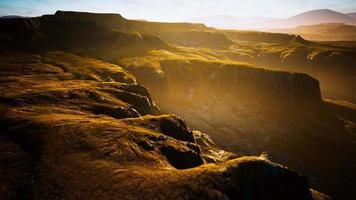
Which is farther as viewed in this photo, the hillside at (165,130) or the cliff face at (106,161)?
the hillside at (165,130)

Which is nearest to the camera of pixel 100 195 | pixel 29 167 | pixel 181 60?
pixel 100 195

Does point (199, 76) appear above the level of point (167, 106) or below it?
above

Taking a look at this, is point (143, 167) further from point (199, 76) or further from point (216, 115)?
point (199, 76)

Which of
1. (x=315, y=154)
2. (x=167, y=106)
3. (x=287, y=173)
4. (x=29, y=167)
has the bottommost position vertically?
(x=315, y=154)

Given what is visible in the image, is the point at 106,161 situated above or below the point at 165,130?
above

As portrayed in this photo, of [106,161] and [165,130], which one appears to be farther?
[165,130]

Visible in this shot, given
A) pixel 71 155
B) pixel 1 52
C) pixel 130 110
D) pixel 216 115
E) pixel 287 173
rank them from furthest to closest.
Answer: pixel 1 52 < pixel 216 115 < pixel 130 110 < pixel 287 173 < pixel 71 155

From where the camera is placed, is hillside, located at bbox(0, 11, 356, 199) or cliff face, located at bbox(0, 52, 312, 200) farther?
hillside, located at bbox(0, 11, 356, 199)

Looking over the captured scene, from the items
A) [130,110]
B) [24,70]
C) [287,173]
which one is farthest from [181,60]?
[287,173]
